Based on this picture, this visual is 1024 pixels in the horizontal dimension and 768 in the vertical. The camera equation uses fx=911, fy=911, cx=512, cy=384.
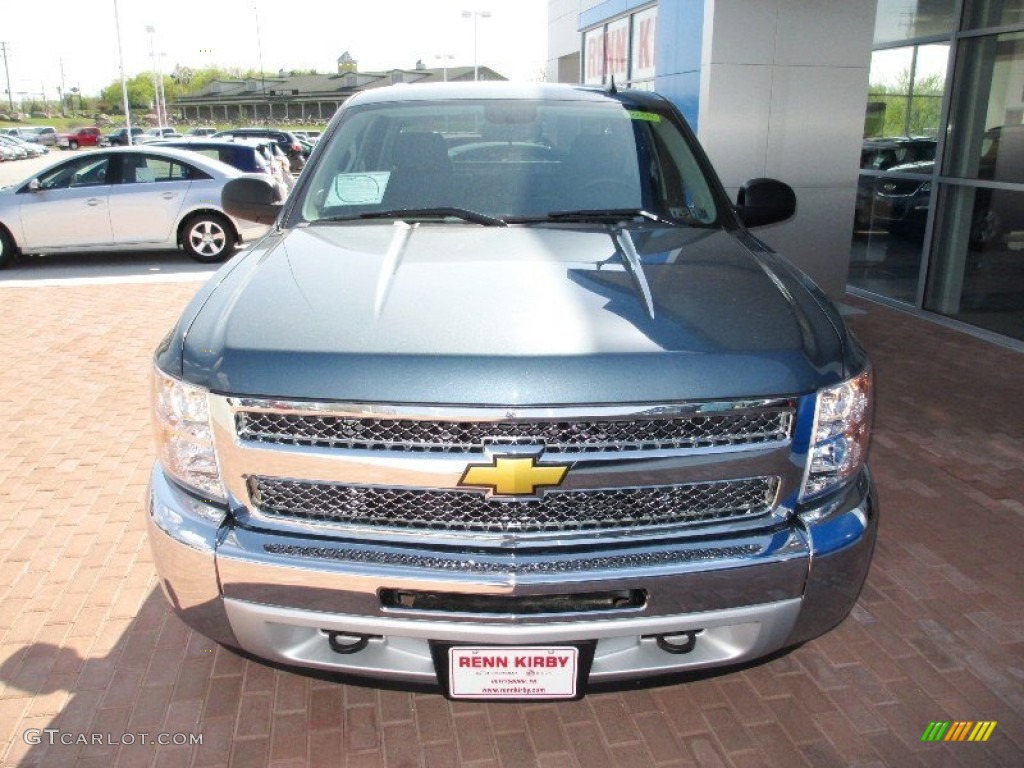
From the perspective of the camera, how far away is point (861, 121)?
8.17 m

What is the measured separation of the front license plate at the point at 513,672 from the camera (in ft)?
7.35

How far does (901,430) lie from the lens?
5375 mm

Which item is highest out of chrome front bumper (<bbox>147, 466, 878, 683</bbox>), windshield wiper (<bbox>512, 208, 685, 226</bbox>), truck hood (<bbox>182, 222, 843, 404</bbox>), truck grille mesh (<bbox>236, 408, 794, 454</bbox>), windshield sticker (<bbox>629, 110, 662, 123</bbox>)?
windshield sticker (<bbox>629, 110, 662, 123</bbox>)

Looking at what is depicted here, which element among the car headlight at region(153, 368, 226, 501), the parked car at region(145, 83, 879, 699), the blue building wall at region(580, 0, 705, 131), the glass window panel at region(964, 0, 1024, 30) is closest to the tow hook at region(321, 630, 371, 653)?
the parked car at region(145, 83, 879, 699)

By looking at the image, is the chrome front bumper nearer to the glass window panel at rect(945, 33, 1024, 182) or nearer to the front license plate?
the front license plate

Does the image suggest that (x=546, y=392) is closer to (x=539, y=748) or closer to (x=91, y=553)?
(x=539, y=748)

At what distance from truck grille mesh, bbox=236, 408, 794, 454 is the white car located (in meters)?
10.2

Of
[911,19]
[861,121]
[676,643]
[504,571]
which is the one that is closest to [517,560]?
[504,571]

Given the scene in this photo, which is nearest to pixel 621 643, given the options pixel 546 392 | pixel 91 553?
pixel 546 392

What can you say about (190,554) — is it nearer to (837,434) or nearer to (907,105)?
Answer: (837,434)

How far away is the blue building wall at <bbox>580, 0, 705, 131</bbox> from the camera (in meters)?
8.07

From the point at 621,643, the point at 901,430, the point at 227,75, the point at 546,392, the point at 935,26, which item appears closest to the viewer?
the point at 546,392

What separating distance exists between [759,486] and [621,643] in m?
0.53

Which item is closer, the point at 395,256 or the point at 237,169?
the point at 395,256
